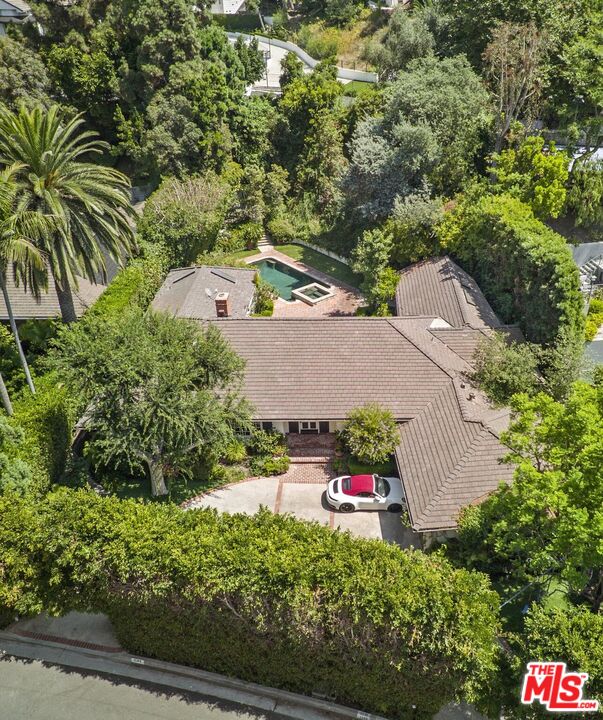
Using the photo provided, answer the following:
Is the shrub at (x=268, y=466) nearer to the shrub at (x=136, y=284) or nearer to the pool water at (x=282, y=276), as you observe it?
the shrub at (x=136, y=284)

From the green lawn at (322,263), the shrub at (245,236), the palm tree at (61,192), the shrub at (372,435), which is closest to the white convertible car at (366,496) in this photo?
the shrub at (372,435)

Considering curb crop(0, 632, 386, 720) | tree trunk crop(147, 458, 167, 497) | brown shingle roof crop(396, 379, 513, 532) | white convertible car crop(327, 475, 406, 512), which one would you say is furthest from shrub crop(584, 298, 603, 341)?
curb crop(0, 632, 386, 720)

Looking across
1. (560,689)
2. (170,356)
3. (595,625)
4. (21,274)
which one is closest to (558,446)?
(595,625)

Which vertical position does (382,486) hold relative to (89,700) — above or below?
above

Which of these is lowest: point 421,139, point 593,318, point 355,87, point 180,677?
point 180,677

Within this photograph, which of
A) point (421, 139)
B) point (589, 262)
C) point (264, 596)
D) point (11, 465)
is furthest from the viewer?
point (421, 139)

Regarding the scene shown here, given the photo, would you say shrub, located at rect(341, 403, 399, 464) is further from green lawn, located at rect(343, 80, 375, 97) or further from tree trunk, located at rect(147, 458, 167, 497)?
green lawn, located at rect(343, 80, 375, 97)

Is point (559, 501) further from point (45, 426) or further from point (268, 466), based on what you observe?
point (45, 426)

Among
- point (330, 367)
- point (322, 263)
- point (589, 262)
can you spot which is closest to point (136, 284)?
point (330, 367)
